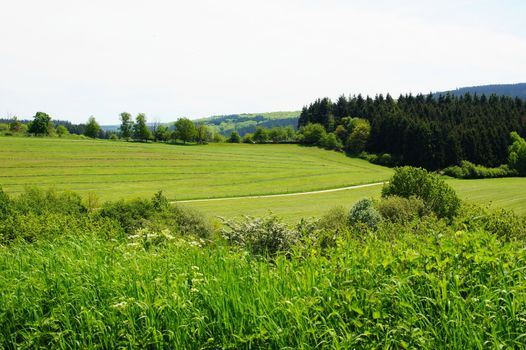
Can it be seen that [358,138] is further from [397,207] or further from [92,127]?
[397,207]

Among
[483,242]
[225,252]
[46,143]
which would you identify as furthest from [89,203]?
[46,143]

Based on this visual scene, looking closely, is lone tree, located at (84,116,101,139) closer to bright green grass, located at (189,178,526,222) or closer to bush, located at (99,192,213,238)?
bright green grass, located at (189,178,526,222)

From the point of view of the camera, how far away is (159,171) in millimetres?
68500

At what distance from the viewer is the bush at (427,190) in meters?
25.0

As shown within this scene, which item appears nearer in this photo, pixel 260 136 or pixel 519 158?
pixel 519 158

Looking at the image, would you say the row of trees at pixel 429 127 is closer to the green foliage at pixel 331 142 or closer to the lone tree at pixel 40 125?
the green foliage at pixel 331 142

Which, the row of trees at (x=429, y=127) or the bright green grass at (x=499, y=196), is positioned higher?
the row of trees at (x=429, y=127)

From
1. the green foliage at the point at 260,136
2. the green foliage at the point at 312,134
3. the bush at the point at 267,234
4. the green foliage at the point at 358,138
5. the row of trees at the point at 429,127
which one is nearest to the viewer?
the bush at the point at 267,234

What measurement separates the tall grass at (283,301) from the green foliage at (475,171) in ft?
258

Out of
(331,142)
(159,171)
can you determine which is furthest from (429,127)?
(159,171)

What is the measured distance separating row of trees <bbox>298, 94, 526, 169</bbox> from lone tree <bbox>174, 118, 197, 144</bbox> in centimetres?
3493

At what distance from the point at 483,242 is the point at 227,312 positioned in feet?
8.31

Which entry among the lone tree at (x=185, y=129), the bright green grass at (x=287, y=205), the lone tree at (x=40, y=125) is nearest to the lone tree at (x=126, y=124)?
the lone tree at (x=185, y=129)

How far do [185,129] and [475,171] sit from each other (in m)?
65.4
